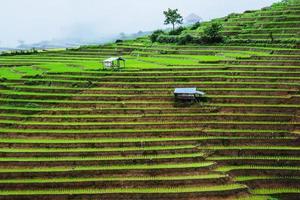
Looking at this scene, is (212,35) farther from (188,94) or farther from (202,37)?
(188,94)

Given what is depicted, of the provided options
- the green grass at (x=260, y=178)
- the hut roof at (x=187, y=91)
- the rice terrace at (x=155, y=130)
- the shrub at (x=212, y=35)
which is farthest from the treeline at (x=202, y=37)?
the green grass at (x=260, y=178)

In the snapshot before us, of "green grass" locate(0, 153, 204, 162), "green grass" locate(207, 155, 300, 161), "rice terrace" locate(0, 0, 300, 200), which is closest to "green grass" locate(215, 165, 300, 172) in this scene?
"rice terrace" locate(0, 0, 300, 200)

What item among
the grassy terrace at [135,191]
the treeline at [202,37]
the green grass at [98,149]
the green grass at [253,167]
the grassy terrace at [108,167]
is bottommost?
the grassy terrace at [135,191]

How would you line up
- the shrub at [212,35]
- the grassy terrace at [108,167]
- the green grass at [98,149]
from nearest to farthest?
the grassy terrace at [108,167], the green grass at [98,149], the shrub at [212,35]

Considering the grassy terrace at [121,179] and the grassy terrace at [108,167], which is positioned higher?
the grassy terrace at [108,167]

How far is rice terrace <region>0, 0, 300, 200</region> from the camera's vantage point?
19812 mm

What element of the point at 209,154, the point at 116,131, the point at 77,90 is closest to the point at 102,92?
the point at 77,90

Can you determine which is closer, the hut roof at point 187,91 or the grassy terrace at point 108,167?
the grassy terrace at point 108,167

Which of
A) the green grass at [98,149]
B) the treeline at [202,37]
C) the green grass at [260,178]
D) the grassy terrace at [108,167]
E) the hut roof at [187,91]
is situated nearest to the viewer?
the green grass at [260,178]

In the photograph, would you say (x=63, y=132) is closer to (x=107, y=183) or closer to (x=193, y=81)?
(x=107, y=183)

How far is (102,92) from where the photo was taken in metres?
26.1

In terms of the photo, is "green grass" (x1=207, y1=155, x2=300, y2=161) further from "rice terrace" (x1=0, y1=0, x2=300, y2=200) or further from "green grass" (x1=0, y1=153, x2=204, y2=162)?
"green grass" (x1=0, y1=153, x2=204, y2=162)

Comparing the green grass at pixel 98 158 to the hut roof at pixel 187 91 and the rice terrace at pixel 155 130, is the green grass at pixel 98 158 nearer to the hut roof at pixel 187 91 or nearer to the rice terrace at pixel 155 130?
the rice terrace at pixel 155 130

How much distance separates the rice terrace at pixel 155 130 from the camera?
19.8 metres
